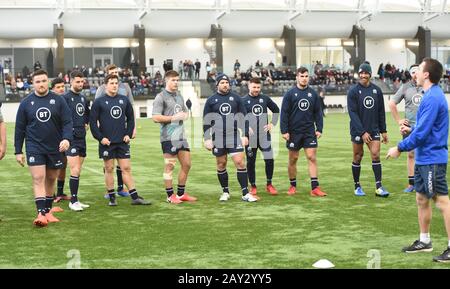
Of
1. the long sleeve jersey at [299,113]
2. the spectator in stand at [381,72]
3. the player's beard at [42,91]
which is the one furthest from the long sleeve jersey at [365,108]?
the spectator in stand at [381,72]

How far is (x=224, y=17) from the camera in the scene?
189ft

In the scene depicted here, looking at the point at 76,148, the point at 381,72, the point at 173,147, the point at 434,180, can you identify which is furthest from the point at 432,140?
the point at 381,72

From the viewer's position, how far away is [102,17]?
5516 centimetres

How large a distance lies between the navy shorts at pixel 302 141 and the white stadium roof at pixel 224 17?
4376cm

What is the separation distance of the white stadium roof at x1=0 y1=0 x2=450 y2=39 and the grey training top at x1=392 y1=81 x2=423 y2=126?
43960 mm

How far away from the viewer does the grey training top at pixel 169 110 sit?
11.8 m

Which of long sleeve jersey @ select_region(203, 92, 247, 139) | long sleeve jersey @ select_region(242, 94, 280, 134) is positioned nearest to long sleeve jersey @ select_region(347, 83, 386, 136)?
long sleeve jersey @ select_region(242, 94, 280, 134)

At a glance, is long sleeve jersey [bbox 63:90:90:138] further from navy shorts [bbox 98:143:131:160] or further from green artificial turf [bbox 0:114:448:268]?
green artificial turf [bbox 0:114:448:268]

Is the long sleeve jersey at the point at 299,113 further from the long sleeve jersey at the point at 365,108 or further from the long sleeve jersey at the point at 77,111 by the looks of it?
the long sleeve jersey at the point at 77,111

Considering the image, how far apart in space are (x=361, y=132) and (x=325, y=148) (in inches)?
403

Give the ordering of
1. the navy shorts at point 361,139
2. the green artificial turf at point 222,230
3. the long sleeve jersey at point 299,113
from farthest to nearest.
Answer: the long sleeve jersey at point 299,113
the navy shorts at point 361,139
the green artificial turf at point 222,230
